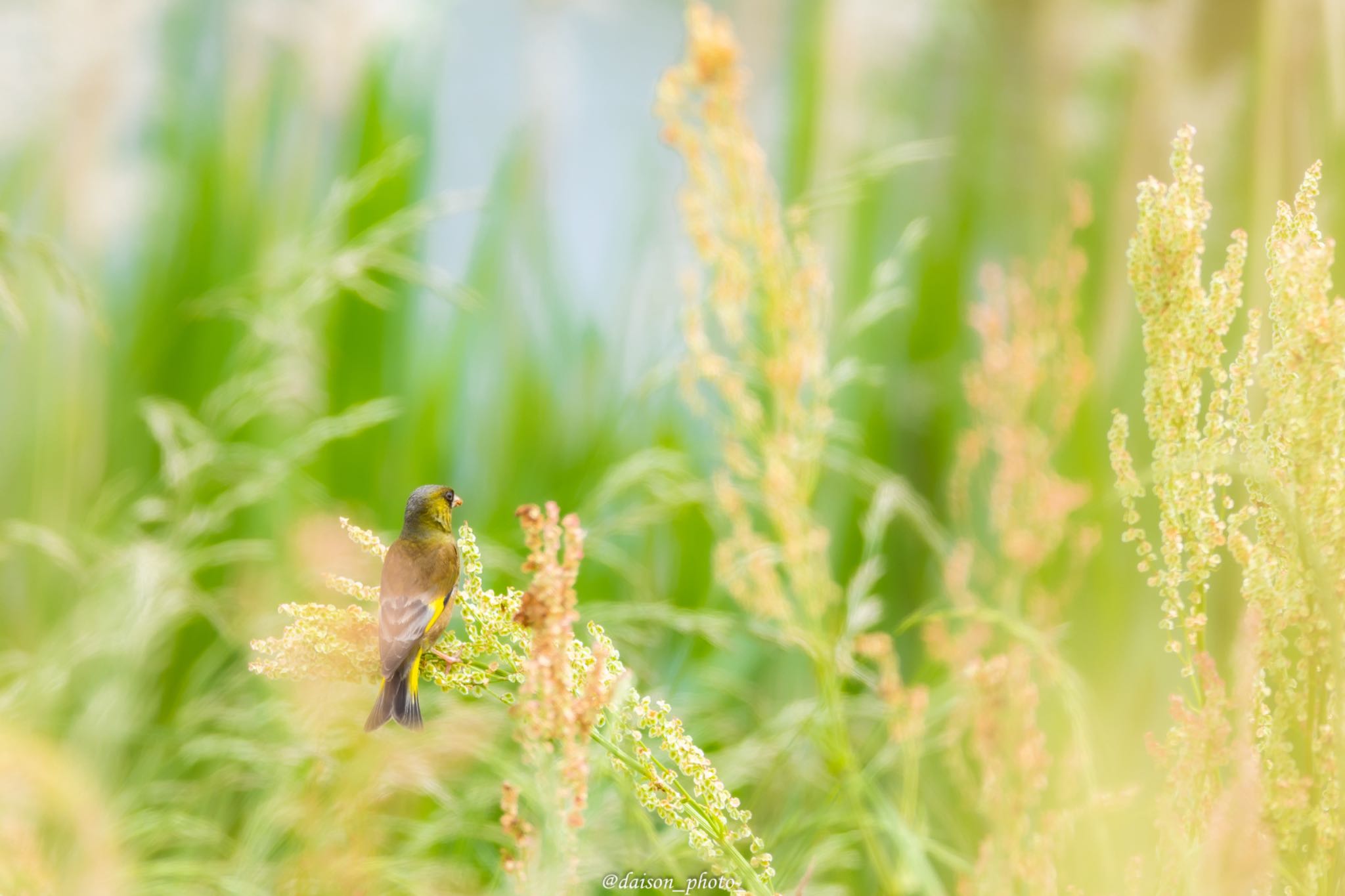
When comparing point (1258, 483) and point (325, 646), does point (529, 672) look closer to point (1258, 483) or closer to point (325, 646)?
point (325, 646)

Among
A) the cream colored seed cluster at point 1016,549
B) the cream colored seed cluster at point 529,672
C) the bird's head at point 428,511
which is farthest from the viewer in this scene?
the cream colored seed cluster at point 1016,549

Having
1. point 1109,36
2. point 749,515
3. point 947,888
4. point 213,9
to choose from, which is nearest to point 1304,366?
point 947,888

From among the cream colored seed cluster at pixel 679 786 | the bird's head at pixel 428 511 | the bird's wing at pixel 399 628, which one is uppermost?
the bird's head at pixel 428 511

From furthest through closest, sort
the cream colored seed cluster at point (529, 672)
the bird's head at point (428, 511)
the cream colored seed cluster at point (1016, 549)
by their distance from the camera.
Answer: the cream colored seed cluster at point (1016, 549) < the bird's head at point (428, 511) < the cream colored seed cluster at point (529, 672)

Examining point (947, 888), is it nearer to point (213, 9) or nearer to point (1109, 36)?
point (1109, 36)

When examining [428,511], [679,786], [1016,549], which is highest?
[1016,549]

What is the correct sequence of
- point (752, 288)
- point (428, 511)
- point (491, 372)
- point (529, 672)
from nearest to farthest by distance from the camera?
1. point (529, 672)
2. point (428, 511)
3. point (752, 288)
4. point (491, 372)

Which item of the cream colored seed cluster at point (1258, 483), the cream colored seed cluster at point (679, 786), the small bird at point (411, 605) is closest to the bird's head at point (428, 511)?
the small bird at point (411, 605)

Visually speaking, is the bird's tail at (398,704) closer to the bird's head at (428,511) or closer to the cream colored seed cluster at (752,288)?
the bird's head at (428,511)

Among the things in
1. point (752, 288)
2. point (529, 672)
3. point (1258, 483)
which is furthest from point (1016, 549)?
point (529, 672)
